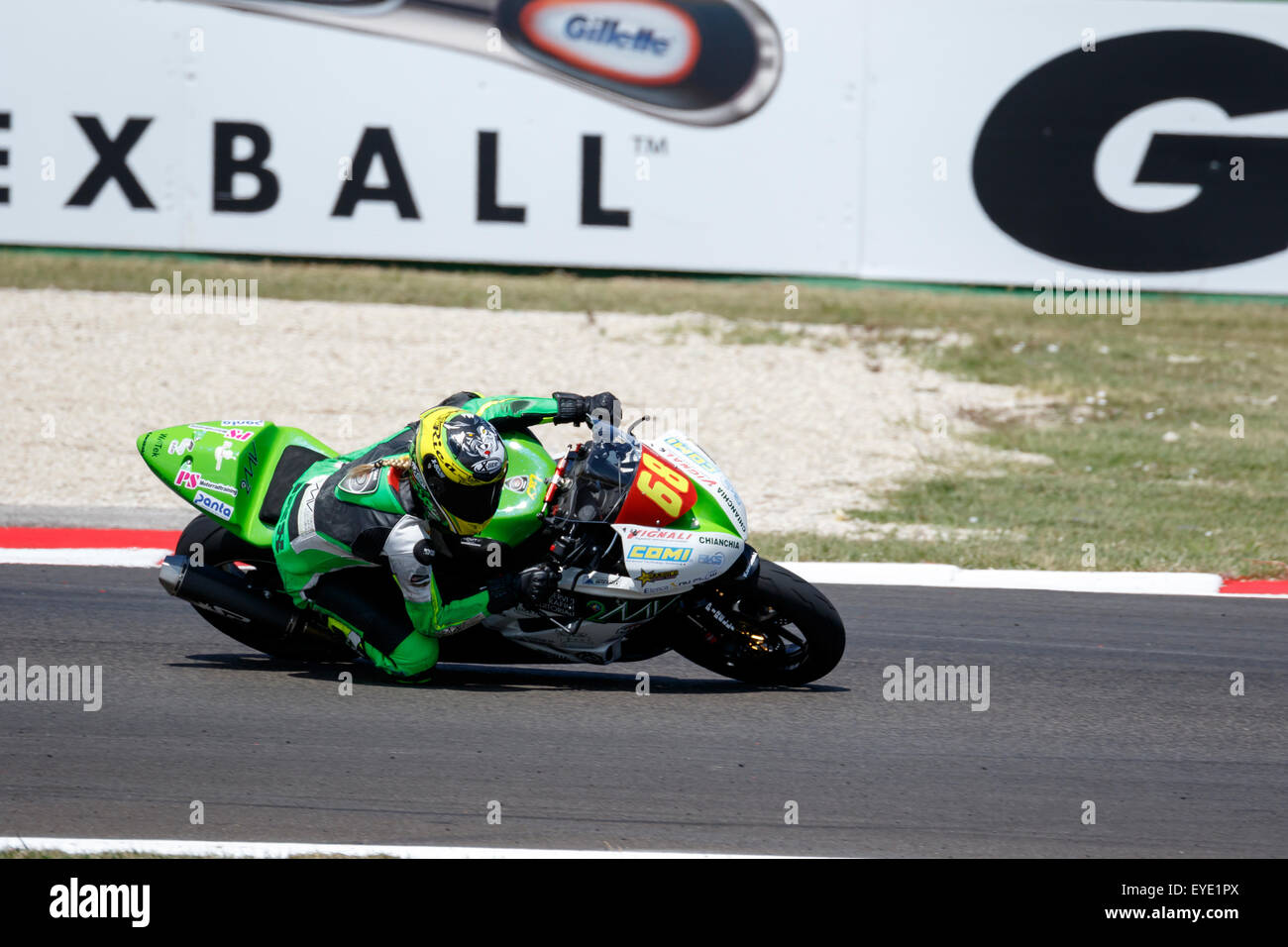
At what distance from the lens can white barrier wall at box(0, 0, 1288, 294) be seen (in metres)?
14.6

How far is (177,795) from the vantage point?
17.4ft

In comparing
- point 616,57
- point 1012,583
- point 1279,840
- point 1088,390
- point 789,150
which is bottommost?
point 1279,840

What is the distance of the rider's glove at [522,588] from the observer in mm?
5812

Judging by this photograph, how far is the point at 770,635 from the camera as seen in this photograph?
6.41 meters

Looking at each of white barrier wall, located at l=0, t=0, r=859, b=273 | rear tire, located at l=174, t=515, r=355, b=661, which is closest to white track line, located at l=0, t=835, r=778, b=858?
rear tire, located at l=174, t=515, r=355, b=661

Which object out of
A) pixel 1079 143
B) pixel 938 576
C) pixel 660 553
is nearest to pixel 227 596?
pixel 660 553

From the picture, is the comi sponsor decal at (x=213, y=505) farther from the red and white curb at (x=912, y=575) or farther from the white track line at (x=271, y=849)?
the red and white curb at (x=912, y=575)

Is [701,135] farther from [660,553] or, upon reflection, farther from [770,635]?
[660,553]

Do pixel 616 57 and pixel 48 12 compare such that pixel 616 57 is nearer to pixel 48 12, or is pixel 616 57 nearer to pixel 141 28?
pixel 141 28

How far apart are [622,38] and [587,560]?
10.1 m

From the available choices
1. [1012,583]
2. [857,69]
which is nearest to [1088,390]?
[857,69]

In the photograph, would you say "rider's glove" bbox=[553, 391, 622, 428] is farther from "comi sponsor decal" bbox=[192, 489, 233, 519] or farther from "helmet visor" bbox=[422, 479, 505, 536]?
"comi sponsor decal" bbox=[192, 489, 233, 519]

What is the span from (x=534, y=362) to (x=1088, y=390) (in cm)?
489

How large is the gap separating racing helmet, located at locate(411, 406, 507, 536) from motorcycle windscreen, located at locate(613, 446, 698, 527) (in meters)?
0.53
